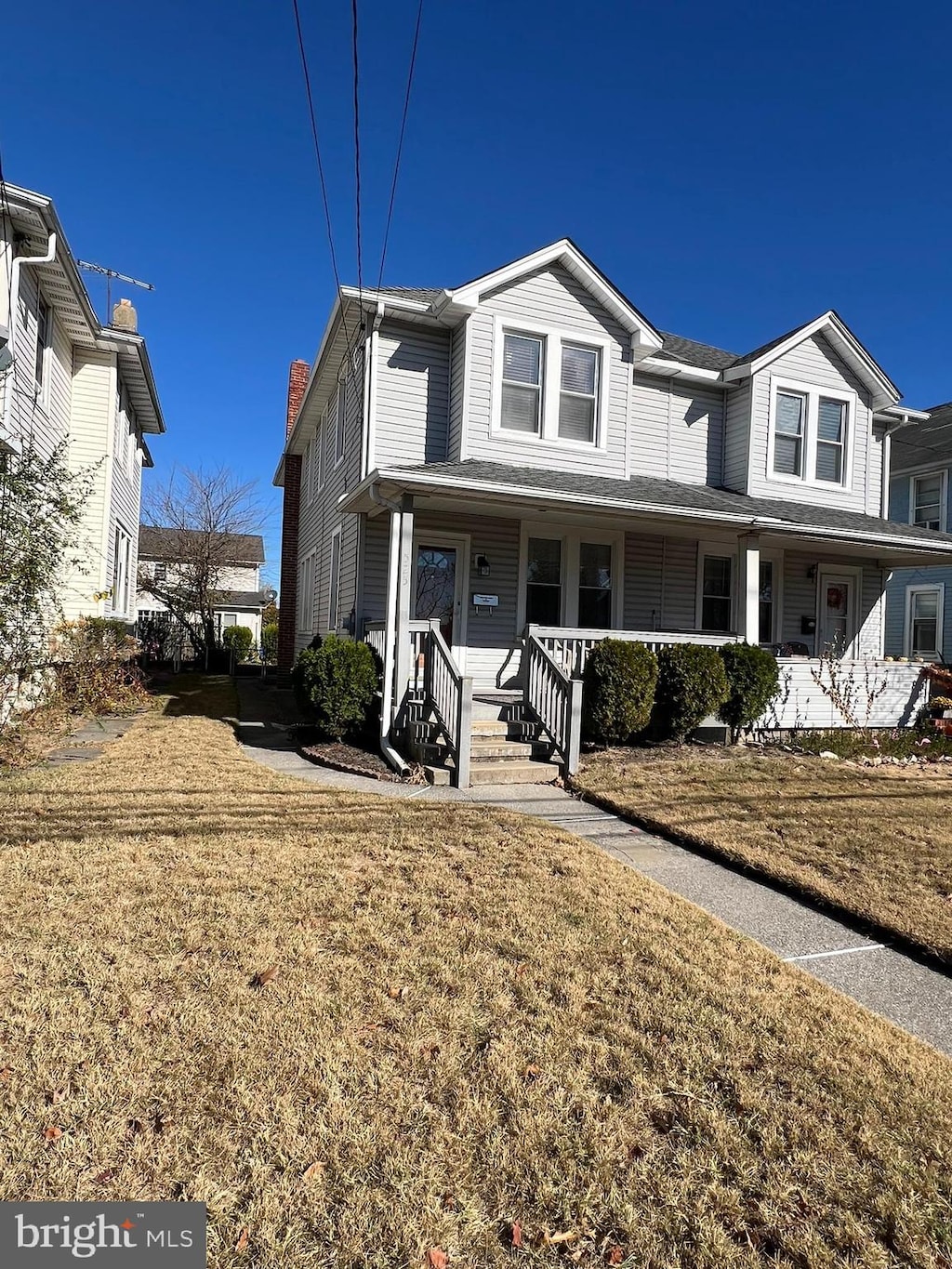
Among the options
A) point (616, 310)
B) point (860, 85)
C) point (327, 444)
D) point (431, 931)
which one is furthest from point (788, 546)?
point (431, 931)

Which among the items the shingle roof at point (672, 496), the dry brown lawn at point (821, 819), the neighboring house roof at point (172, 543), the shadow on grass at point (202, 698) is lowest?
the dry brown lawn at point (821, 819)

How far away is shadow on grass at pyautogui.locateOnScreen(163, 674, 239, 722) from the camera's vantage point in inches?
481

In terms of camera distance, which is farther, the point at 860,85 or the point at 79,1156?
the point at 860,85

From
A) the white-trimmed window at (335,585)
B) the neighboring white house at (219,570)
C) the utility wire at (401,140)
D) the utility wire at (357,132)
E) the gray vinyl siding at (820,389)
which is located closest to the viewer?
the utility wire at (357,132)

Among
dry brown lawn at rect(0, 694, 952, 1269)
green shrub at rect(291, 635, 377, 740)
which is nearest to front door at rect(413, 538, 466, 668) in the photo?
green shrub at rect(291, 635, 377, 740)

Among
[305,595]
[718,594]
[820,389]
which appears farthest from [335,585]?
[820,389]

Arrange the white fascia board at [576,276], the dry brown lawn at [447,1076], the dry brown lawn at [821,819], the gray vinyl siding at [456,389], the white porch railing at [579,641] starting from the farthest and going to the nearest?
the gray vinyl siding at [456,389] < the white fascia board at [576,276] < the white porch railing at [579,641] < the dry brown lawn at [821,819] < the dry brown lawn at [447,1076]

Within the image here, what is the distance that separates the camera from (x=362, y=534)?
10.6 metres

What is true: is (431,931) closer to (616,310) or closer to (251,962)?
(251,962)

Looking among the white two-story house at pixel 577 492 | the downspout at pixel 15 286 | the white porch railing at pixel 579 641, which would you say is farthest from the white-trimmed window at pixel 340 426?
the white porch railing at pixel 579 641

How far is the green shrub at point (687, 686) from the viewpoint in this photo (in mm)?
9266

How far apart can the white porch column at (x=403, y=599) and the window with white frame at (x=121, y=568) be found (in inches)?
410

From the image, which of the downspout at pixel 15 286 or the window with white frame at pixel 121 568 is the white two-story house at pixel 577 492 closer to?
the downspout at pixel 15 286

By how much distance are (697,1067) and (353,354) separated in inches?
445
